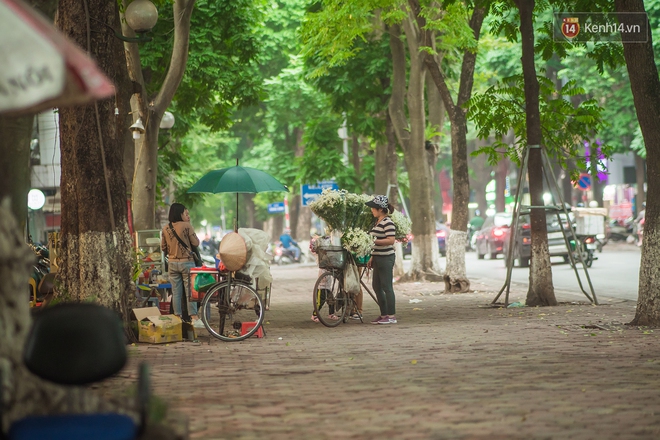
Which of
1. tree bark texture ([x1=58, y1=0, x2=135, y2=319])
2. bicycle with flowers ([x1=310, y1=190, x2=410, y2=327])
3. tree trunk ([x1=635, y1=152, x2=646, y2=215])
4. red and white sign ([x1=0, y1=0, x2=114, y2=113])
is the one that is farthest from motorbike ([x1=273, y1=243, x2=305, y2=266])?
red and white sign ([x1=0, y1=0, x2=114, y2=113])

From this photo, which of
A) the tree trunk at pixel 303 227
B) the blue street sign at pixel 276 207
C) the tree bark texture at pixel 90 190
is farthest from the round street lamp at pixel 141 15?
the blue street sign at pixel 276 207

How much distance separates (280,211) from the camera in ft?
176

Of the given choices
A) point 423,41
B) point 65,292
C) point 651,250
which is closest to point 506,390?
point 651,250

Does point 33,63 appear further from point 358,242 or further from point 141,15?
point 141,15

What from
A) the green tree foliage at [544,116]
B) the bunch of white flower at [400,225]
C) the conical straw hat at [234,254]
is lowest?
the conical straw hat at [234,254]

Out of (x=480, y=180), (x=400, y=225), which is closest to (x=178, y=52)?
(x=400, y=225)

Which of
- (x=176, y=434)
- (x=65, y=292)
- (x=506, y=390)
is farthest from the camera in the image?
(x=65, y=292)

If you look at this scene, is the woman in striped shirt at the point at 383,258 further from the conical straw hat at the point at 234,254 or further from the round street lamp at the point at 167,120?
the round street lamp at the point at 167,120

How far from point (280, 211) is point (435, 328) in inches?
1588

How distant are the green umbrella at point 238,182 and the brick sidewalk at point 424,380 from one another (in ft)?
8.26

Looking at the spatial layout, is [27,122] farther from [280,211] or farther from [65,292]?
[280,211]

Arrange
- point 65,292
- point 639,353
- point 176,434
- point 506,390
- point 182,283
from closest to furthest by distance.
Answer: point 176,434 → point 506,390 → point 639,353 → point 65,292 → point 182,283

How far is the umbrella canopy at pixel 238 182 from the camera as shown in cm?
1612

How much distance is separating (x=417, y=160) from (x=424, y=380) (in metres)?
16.0
